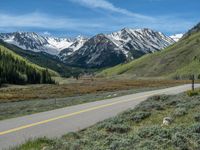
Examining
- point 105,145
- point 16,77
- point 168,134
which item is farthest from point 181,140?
point 16,77

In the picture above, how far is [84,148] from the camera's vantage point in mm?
11289

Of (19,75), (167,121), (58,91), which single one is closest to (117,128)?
(167,121)

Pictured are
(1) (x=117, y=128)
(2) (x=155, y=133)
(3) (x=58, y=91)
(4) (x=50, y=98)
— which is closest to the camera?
(2) (x=155, y=133)

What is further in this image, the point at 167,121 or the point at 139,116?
the point at 139,116

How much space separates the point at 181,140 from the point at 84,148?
3.03m

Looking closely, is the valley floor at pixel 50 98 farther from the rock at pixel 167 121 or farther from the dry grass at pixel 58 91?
the rock at pixel 167 121

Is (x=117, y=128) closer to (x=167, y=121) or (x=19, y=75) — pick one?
(x=167, y=121)

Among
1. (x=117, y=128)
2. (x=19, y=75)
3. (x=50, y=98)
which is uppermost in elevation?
(x=117, y=128)

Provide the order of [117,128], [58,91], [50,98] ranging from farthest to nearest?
[58,91] < [50,98] < [117,128]

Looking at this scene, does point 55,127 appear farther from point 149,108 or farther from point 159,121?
point 149,108

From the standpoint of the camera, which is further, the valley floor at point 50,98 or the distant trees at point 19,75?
the distant trees at point 19,75

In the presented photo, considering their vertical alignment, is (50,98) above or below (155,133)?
below

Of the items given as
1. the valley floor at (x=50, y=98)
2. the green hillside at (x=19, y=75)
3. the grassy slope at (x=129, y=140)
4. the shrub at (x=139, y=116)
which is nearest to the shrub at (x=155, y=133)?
the grassy slope at (x=129, y=140)

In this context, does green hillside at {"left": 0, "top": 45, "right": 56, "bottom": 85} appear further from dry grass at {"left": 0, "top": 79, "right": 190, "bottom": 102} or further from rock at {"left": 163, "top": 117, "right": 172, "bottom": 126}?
rock at {"left": 163, "top": 117, "right": 172, "bottom": 126}
